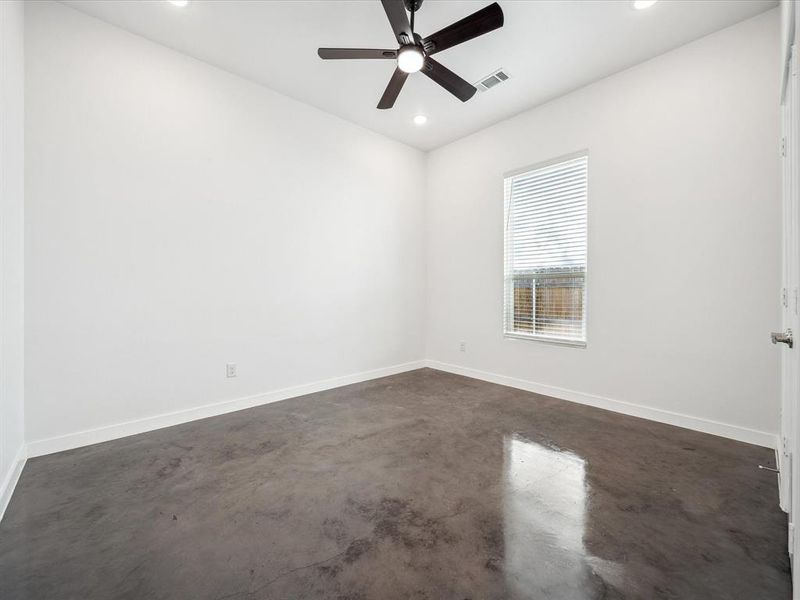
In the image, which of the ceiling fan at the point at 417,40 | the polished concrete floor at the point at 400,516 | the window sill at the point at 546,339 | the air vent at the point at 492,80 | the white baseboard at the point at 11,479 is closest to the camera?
the polished concrete floor at the point at 400,516

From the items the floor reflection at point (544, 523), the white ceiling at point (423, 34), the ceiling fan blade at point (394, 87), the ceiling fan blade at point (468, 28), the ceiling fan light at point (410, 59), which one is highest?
the white ceiling at point (423, 34)

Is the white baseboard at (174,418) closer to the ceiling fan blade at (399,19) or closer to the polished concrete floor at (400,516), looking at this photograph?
the polished concrete floor at (400,516)

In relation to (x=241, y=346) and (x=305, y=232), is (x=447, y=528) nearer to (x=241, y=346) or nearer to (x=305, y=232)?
(x=241, y=346)

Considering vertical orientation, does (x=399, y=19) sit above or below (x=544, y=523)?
above

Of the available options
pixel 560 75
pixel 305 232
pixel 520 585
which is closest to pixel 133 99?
pixel 305 232

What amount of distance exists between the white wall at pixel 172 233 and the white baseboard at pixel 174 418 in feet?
0.15

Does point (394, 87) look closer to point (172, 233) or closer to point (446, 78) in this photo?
point (446, 78)

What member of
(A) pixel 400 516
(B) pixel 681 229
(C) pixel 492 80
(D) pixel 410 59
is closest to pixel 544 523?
(A) pixel 400 516

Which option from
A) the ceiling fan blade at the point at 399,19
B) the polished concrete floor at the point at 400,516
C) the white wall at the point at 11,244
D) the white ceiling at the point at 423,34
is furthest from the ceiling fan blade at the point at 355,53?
the polished concrete floor at the point at 400,516

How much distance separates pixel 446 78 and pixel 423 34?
50 centimetres

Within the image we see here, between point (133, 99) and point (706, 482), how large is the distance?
5.05m

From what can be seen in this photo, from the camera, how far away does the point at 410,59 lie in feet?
8.09

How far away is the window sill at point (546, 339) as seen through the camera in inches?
146

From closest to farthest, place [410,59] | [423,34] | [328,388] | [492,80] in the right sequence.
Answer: [410,59], [423,34], [492,80], [328,388]
